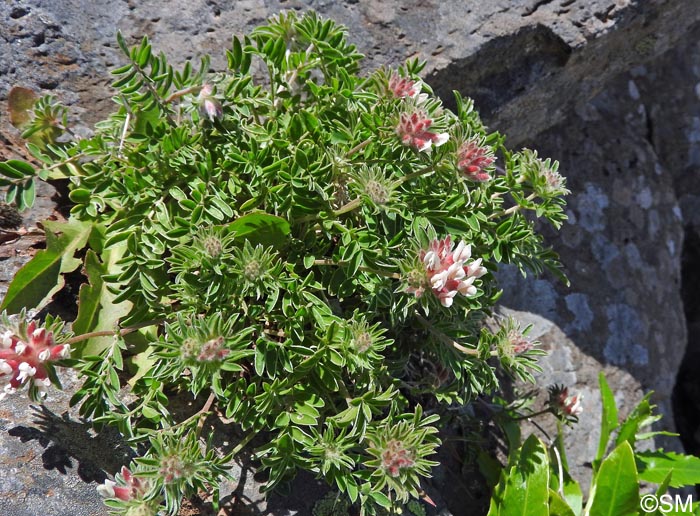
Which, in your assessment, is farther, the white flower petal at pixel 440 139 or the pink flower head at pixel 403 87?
the pink flower head at pixel 403 87

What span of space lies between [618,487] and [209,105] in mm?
2036

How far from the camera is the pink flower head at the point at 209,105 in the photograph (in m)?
2.29

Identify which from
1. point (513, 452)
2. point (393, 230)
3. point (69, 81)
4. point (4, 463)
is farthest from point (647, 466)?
point (69, 81)

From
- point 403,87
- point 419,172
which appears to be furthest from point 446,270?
point 403,87

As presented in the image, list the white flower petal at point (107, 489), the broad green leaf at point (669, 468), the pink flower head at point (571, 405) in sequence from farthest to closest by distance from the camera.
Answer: the broad green leaf at point (669, 468) → the pink flower head at point (571, 405) → the white flower petal at point (107, 489)

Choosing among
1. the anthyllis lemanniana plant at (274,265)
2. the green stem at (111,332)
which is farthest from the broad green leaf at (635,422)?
the green stem at (111,332)

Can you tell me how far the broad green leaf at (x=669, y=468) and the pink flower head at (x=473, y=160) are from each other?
170cm

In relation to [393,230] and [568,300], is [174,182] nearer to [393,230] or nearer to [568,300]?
[393,230]

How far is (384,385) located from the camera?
2359mm

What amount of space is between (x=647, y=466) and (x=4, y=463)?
257 cm

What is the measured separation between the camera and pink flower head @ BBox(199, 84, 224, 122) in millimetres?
2295

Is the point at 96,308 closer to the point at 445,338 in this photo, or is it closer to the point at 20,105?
the point at 20,105

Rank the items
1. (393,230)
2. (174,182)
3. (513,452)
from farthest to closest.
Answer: (513,452)
(174,182)
(393,230)

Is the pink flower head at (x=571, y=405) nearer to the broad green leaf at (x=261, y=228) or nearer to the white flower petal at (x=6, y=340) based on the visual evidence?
the broad green leaf at (x=261, y=228)
